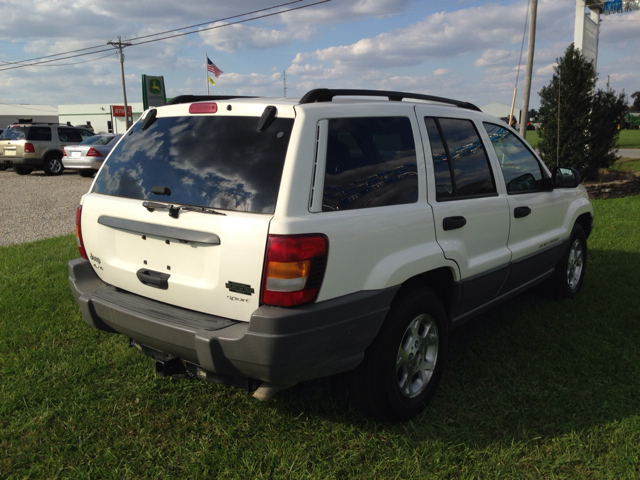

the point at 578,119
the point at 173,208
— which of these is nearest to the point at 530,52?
the point at 578,119

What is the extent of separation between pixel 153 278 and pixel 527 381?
2.56 m

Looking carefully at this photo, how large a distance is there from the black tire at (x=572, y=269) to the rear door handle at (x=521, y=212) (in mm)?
1162

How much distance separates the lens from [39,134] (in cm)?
1888

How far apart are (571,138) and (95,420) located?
12.6 m

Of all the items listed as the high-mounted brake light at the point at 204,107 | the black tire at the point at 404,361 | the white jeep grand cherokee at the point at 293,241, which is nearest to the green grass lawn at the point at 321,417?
the black tire at the point at 404,361

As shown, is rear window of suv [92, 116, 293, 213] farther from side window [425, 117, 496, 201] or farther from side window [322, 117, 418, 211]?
side window [425, 117, 496, 201]

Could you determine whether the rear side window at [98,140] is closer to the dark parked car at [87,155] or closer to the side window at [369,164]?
the dark parked car at [87,155]

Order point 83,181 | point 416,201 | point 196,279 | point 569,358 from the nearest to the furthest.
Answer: point 196,279
point 416,201
point 569,358
point 83,181

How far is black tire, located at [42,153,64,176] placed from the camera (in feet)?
62.6

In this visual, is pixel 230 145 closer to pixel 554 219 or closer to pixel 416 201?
pixel 416 201

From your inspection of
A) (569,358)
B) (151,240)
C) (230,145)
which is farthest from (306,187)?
(569,358)

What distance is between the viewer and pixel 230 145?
2.73 metres

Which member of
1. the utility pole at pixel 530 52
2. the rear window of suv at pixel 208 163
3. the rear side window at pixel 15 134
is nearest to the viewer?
the rear window of suv at pixel 208 163

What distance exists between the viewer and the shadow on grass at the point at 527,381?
123 inches
